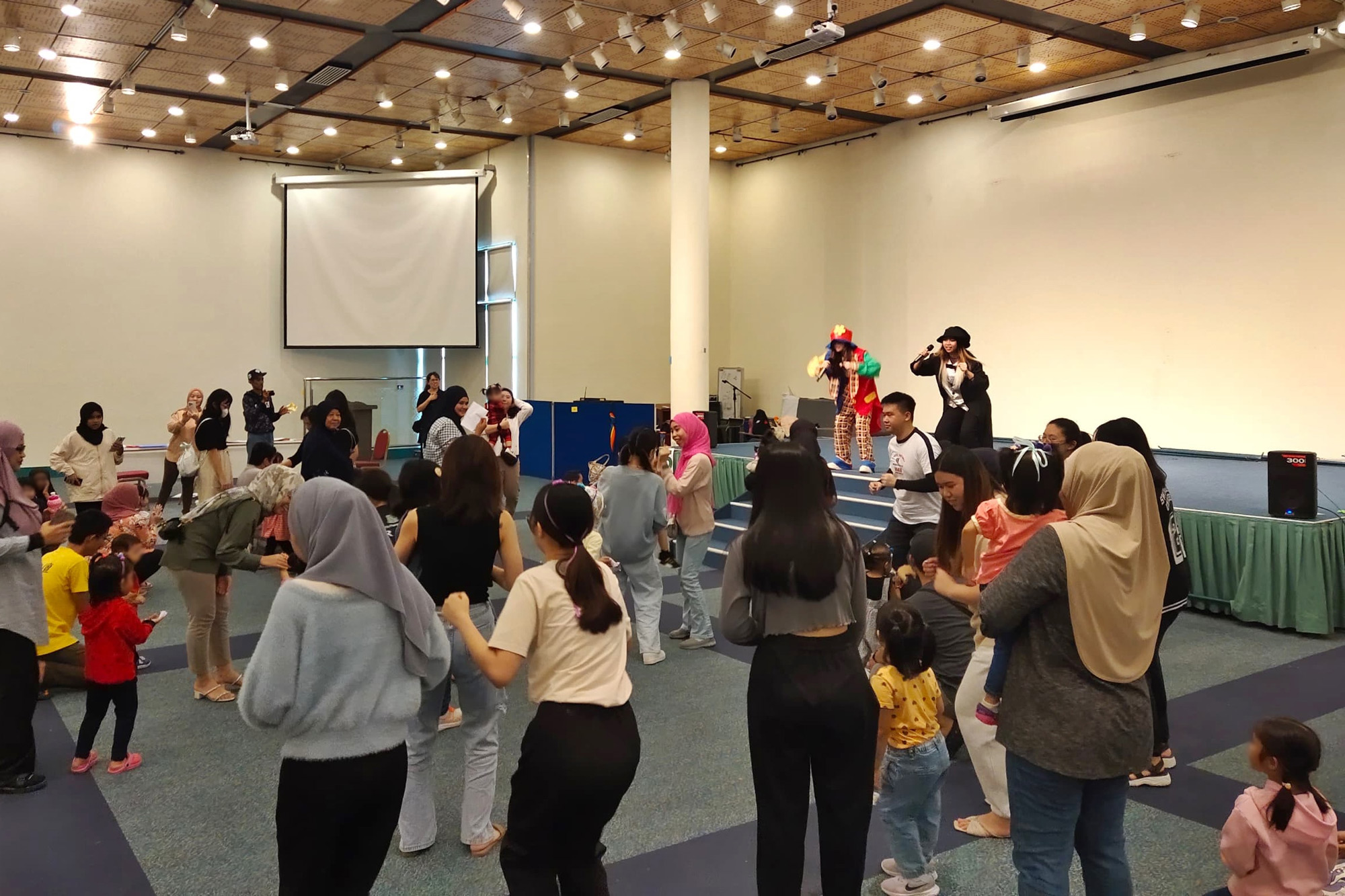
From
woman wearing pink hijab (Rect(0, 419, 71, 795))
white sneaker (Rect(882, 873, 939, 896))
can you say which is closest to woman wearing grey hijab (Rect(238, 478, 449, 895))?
white sneaker (Rect(882, 873, 939, 896))

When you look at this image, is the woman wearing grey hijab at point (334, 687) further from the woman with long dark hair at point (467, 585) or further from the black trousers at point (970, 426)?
the black trousers at point (970, 426)

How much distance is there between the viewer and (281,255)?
15.5 meters

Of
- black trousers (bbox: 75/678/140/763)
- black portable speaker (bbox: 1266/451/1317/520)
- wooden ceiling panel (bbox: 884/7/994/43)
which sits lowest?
black trousers (bbox: 75/678/140/763)

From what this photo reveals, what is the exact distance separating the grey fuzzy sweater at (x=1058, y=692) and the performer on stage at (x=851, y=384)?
6.79 m

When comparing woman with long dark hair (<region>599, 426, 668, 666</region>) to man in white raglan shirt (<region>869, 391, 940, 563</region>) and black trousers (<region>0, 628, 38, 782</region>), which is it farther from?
black trousers (<region>0, 628, 38, 782</region>)

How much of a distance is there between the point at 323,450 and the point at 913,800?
4.40 metres

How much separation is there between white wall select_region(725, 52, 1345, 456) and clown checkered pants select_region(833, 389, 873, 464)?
3886 mm

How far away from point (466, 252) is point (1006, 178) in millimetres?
8024

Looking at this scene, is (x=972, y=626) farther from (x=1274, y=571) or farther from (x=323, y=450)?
(x=323, y=450)

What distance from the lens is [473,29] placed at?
31.5 ft

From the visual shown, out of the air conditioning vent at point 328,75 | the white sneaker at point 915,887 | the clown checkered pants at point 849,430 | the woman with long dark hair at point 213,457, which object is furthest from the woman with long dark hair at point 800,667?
the air conditioning vent at point 328,75

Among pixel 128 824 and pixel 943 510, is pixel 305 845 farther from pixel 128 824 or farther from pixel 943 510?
pixel 943 510

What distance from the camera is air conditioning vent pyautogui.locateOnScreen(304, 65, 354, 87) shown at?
10.9 m

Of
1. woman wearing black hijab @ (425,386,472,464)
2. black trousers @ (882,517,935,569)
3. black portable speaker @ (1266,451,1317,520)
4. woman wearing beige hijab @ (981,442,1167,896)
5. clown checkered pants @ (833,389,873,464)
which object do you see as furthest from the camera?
clown checkered pants @ (833,389,873,464)
